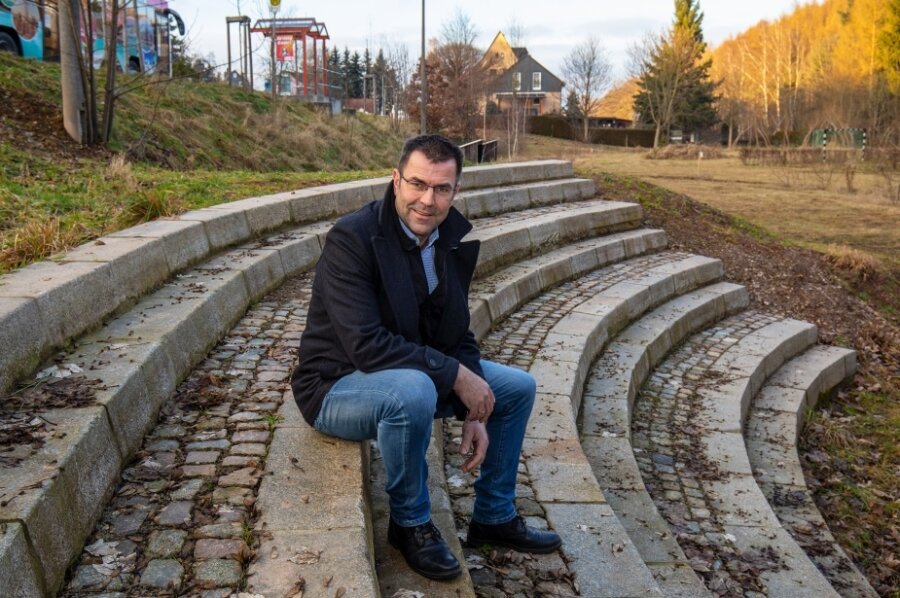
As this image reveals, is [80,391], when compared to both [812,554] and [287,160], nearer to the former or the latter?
[812,554]

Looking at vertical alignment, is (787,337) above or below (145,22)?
below

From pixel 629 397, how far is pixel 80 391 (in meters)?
4.12

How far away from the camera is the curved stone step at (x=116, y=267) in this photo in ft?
11.2

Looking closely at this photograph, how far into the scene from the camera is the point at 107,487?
2.92 m

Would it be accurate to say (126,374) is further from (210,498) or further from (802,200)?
(802,200)

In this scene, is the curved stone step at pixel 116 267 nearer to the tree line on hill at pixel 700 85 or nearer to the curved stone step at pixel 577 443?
the curved stone step at pixel 577 443

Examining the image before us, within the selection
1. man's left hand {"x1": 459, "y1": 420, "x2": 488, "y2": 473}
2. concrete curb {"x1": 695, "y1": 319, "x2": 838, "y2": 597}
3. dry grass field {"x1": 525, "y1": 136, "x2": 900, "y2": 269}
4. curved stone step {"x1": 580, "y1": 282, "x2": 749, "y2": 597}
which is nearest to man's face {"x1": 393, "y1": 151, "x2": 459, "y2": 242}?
man's left hand {"x1": 459, "y1": 420, "x2": 488, "y2": 473}

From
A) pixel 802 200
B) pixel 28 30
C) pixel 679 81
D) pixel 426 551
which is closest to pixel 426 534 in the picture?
pixel 426 551

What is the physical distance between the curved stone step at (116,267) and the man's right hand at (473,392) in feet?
5.56

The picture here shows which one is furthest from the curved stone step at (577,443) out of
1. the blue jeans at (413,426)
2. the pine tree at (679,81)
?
the pine tree at (679,81)

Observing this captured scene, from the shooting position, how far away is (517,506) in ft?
13.1

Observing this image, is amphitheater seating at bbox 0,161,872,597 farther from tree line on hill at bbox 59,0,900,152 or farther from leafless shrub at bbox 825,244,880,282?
tree line on hill at bbox 59,0,900,152

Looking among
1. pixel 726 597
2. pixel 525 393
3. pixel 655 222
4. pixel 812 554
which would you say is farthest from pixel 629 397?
pixel 655 222

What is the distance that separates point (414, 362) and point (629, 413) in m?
3.23
